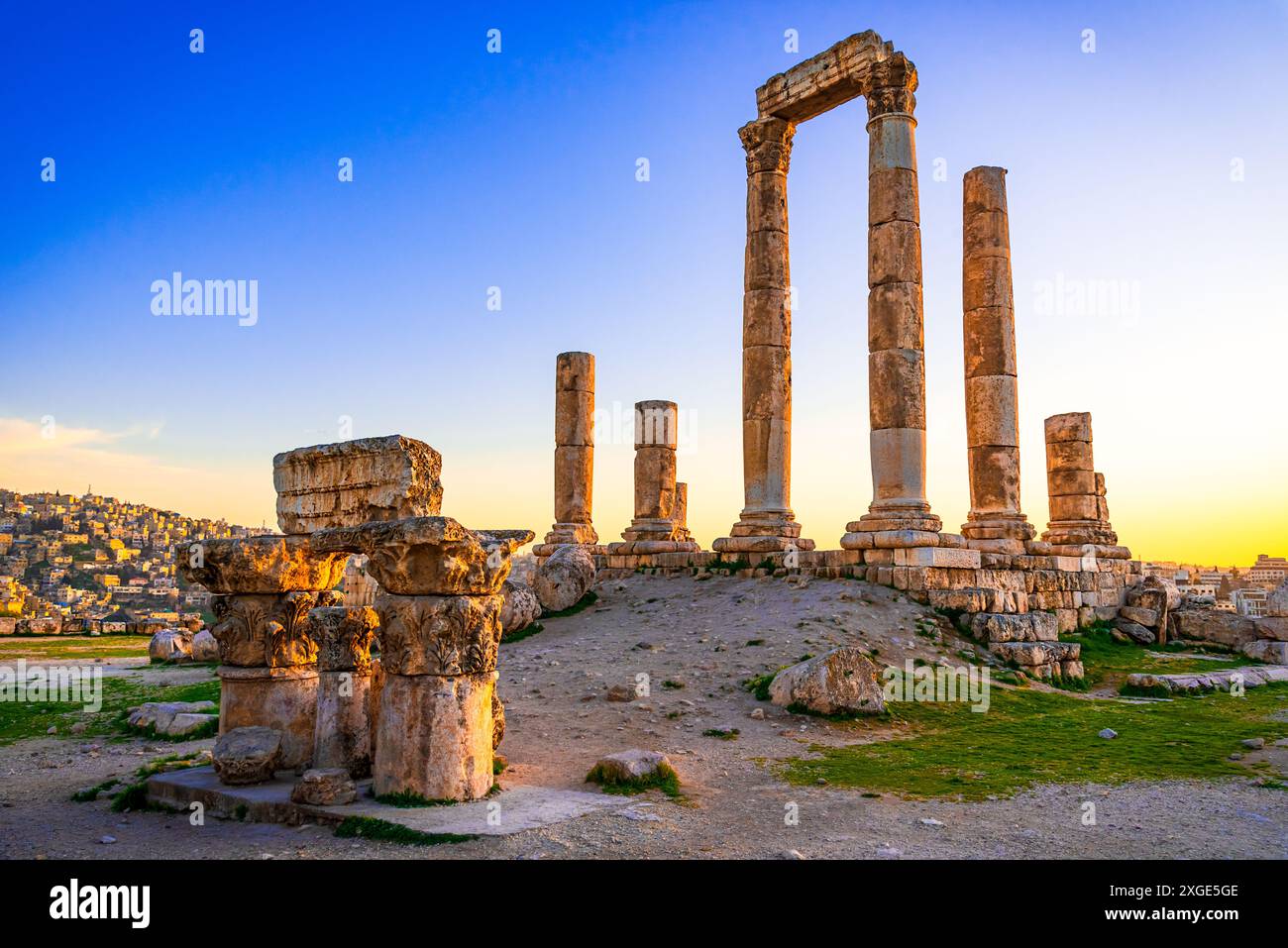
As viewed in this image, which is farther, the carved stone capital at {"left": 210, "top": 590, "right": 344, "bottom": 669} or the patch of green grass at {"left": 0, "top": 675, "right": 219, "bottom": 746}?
the patch of green grass at {"left": 0, "top": 675, "right": 219, "bottom": 746}

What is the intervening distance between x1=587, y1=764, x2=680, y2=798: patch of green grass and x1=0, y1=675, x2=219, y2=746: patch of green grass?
5.87m

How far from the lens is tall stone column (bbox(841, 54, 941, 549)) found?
705 inches

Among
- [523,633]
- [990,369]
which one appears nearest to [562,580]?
[523,633]

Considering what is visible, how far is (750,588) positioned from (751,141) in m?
10.1

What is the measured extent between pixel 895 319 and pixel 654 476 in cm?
724

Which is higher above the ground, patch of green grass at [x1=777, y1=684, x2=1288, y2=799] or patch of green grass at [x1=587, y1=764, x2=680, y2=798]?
patch of green grass at [x1=587, y1=764, x2=680, y2=798]

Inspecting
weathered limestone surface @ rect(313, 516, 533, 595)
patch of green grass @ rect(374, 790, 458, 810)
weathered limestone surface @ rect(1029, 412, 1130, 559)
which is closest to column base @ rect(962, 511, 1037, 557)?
weathered limestone surface @ rect(1029, 412, 1130, 559)

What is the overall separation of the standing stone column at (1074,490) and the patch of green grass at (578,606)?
37.9 ft

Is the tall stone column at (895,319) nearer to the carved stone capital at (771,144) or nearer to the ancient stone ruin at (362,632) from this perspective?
the carved stone capital at (771,144)

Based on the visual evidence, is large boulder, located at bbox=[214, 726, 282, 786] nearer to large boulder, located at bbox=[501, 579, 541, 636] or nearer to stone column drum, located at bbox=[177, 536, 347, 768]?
stone column drum, located at bbox=[177, 536, 347, 768]

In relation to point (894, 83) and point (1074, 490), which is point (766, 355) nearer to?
point (894, 83)

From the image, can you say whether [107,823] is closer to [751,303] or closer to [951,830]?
[951,830]

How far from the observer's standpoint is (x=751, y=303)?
20.4 m

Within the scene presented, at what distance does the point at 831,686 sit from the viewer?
10.9 metres
